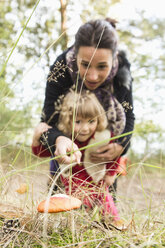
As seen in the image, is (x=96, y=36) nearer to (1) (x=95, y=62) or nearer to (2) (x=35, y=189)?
(1) (x=95, y=62)

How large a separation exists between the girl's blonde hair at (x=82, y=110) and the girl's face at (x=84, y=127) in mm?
35

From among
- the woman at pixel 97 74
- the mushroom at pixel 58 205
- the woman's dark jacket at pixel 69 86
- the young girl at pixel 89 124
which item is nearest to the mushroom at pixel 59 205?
the mushroom at pixel 58 205

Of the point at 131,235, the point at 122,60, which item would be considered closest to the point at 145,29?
the point at 122,60

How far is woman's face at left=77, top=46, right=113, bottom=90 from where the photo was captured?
1.39 meters

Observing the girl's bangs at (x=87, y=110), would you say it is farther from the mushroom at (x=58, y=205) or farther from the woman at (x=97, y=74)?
the mushroom at (x=58, y=205)

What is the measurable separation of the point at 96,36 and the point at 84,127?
63cm

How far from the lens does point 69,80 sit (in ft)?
5.88

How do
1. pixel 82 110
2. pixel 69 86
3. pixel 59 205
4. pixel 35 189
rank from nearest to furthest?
pixel 59 205
pixel 35 189
pixel 82 110
pixel 69 86

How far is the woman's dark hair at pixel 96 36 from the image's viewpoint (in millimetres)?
1410

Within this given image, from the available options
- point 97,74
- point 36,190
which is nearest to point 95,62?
point 97,74

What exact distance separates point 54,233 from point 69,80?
1332 mm

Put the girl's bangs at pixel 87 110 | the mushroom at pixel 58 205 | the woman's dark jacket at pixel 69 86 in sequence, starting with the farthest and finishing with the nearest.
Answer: the woman's dark jacket at pixel 69 86 < the girl's bangs at pixel 87 110 < the mushroom at pixel 58 205

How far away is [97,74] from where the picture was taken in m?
1.43

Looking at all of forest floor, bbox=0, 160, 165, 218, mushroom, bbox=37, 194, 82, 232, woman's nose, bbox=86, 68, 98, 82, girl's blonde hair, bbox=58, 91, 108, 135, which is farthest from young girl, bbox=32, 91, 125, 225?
mushroom, bbox=37, 194, 82, 232
